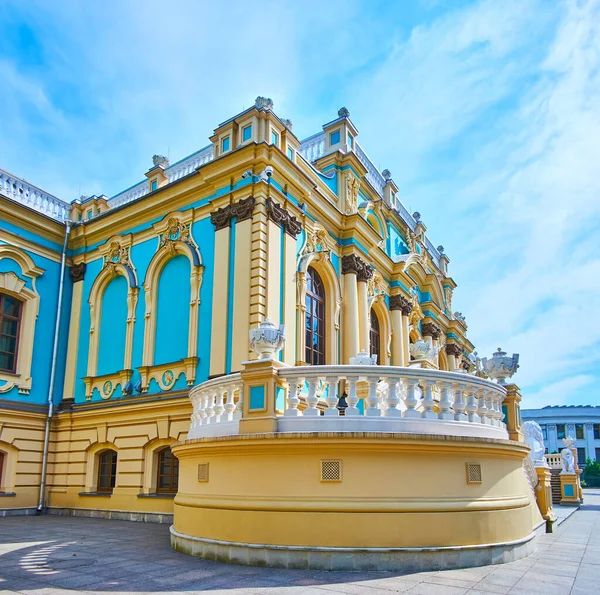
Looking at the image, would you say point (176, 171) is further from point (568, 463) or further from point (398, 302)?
point (568, 463)

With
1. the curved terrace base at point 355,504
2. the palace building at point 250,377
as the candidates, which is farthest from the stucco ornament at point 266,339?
the curved terrace base at point 355,504

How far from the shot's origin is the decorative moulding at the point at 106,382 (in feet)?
52.2

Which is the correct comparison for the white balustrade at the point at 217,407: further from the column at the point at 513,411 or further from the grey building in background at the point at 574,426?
the grey building in background at the point at 574,426

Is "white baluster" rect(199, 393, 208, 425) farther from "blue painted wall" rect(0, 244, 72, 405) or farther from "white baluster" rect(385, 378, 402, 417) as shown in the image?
"blue painted wall" rect(0, 244, 72, 405)

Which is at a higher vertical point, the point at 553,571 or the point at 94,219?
the point at 94,219

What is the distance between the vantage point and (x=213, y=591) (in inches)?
241

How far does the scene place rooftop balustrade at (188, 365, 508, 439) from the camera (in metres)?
8.07

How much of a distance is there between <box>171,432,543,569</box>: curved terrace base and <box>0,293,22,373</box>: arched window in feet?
→ 34.3

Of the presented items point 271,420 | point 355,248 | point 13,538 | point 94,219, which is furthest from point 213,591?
point 94,219

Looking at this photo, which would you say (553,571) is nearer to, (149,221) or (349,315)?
(349,315)

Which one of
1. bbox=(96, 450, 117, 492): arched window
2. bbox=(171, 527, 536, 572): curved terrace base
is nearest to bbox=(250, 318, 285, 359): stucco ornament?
bbox=(171, 527, 536, 572): curved terrace base

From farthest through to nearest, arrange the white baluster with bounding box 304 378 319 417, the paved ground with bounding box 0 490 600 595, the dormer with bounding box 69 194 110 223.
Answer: the dormer with bounding box 69 194 110 223
the white baluster with bounding box 304 378 319 417
the paved ground with bounding box 0 490 600 595

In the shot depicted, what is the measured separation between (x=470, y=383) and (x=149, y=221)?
1129 centimetres

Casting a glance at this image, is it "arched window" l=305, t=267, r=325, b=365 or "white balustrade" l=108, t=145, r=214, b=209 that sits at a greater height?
"white balustrade" l=108, t=145, r=214, b=209
